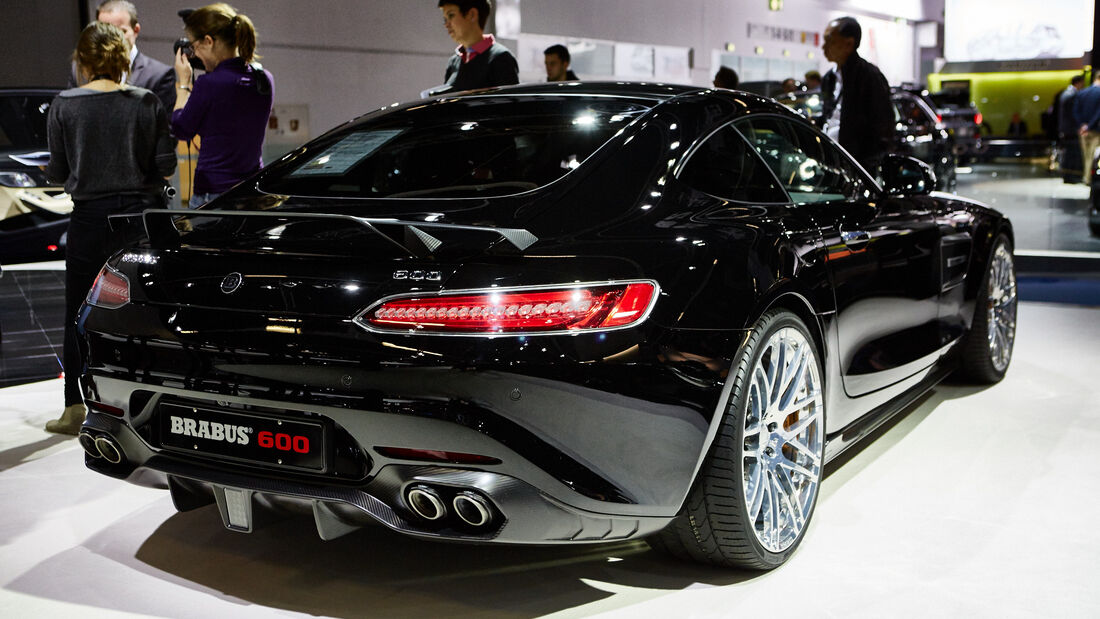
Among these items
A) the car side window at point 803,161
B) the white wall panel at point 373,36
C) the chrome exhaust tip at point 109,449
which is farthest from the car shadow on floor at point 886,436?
the white wall panel at point 373,36

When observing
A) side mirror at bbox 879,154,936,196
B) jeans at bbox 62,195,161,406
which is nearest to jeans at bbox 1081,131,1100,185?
side mirror at bbox 879,154,936,196

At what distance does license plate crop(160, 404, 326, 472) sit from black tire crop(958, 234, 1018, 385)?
2888 mm

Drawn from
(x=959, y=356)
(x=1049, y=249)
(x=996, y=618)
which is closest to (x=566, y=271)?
(x=996, y=618)

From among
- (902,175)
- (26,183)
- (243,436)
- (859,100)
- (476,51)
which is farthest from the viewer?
(26,183)

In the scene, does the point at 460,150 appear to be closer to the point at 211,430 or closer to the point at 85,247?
the point at 211,430

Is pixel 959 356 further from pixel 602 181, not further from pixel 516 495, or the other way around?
pixel 516 495

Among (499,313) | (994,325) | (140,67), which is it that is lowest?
(994,325)

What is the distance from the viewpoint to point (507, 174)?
2611 mm

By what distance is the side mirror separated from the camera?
3719 millimetres

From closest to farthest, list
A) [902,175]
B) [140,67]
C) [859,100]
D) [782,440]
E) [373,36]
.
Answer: [782,440]
[902,175]
[140,67]
[859,100]
[373,36]

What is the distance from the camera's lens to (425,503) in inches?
85.7

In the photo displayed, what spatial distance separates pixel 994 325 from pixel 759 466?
231cm

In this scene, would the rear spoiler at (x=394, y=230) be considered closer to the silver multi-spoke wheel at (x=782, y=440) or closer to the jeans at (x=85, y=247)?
the silver multi-spoke wheel at (x=782, y=440)

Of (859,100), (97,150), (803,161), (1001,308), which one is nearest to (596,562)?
(803,161)
